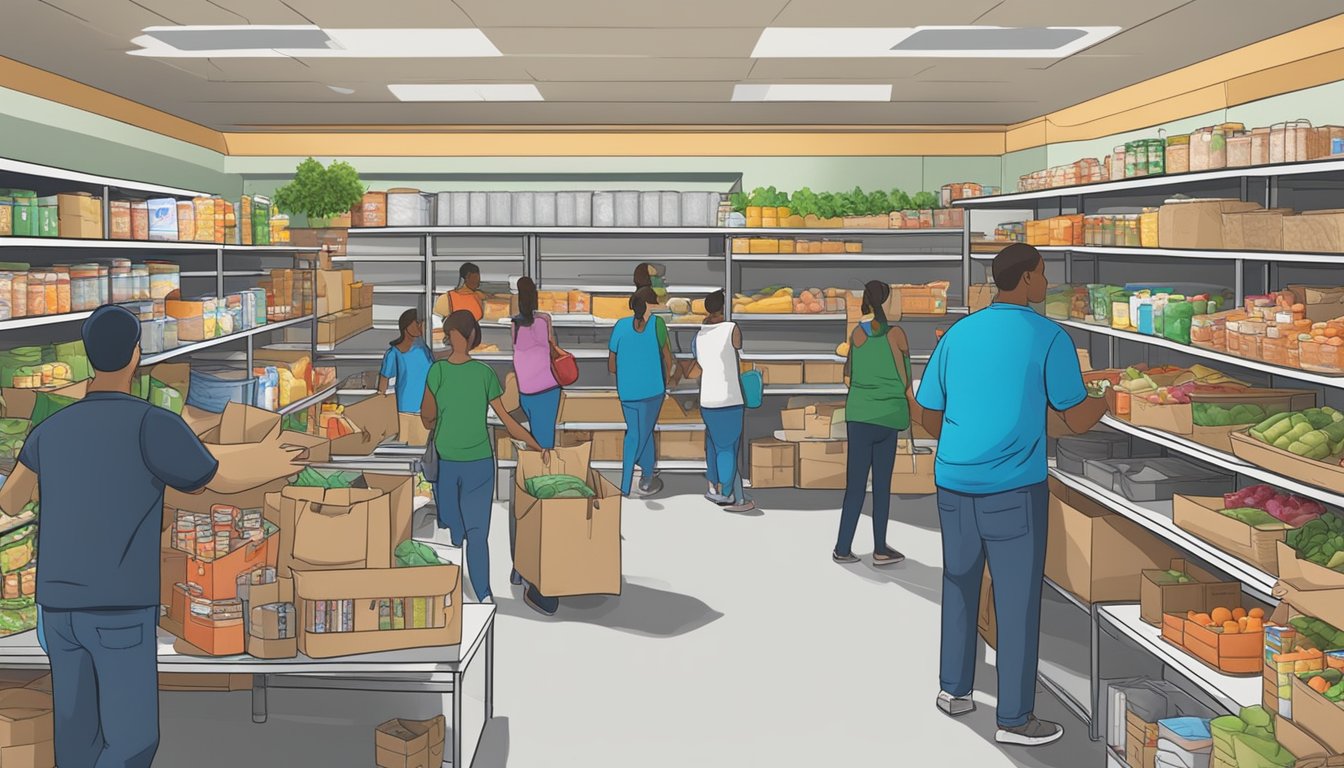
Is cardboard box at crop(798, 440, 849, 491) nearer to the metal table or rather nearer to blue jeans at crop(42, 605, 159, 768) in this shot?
the metal table

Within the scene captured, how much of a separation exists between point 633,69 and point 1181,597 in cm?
489

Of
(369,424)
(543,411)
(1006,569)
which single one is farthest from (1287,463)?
(369,424)

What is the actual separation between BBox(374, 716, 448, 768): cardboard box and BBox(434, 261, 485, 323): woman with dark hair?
447 cm

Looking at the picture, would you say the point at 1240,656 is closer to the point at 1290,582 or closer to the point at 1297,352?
the point at 1290,582

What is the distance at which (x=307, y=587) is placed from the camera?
3621mm

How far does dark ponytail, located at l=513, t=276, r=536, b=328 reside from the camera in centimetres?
728

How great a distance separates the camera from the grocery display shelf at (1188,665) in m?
3.54

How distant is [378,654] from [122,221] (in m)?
2.97

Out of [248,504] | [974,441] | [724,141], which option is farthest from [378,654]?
[724,141]

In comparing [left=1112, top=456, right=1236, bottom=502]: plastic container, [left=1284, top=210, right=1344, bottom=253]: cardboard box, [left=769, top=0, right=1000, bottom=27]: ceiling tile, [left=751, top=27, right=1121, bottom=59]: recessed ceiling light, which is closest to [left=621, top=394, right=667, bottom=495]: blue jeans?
[left=751, top=27, right=1121, bottom=59]: recessed ceiling light

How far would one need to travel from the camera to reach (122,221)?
5.42 metres

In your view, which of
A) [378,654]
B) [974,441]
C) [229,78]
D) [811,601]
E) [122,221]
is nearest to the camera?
[378,654]

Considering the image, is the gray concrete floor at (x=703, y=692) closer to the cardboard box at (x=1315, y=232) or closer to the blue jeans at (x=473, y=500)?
the blue jeans at (x=473, y=500)

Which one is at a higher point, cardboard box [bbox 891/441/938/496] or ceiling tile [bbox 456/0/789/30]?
ceiling tile [bbox 456/0/789/30]
